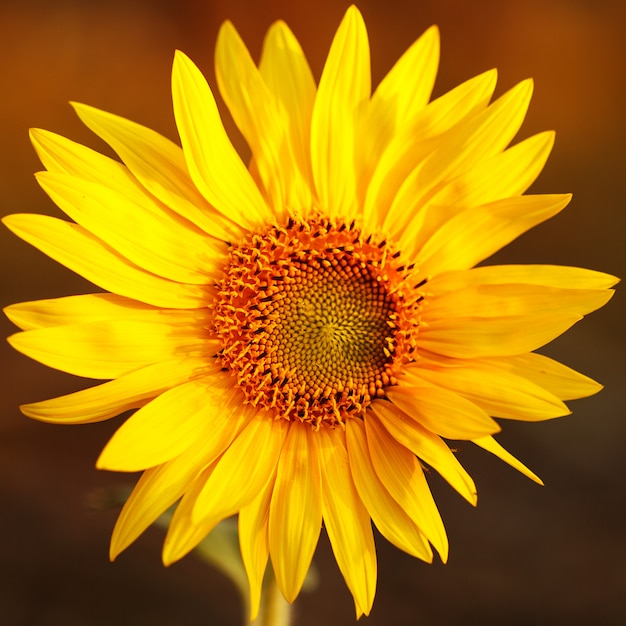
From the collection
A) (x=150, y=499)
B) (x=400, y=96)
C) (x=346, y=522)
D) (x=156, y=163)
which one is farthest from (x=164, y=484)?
(x=400, y=96)

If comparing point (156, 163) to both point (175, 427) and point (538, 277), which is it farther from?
point (538, 277)

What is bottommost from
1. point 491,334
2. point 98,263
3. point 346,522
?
point 346,522

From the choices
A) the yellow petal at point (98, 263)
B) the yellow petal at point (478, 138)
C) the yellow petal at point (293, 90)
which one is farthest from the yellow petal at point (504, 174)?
the yellow petal at point (98, 263)

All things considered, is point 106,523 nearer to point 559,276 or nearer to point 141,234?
point 141,234

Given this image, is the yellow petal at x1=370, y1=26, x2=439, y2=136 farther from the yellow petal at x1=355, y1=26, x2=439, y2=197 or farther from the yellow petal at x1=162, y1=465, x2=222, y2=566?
the yellow petal at x1=162, y1=465, x2=222, y2=566

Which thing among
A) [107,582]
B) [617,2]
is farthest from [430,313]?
[107,582]
